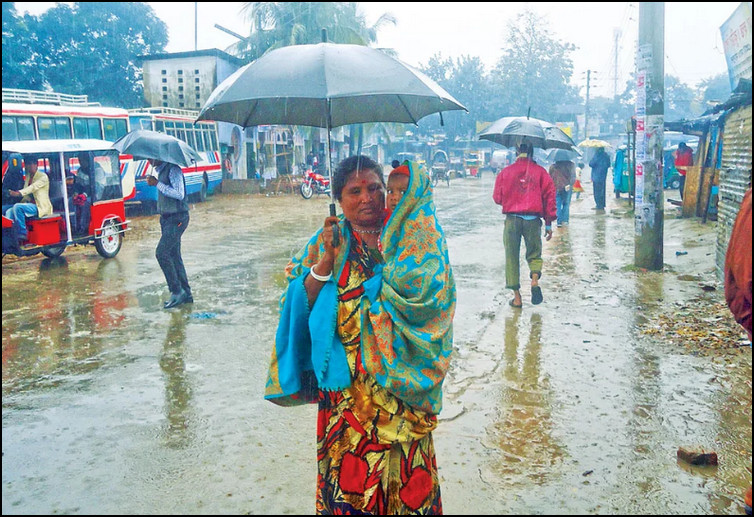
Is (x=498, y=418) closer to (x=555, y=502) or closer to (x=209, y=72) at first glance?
(x=555, y=502)

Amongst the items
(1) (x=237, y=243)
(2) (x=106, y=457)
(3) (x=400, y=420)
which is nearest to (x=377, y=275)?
→ (3) (x=400, y=420)

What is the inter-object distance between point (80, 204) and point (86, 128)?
23.6ft

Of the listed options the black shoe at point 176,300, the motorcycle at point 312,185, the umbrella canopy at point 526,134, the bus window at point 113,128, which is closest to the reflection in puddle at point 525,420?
the umbrella canopy at point 526,134

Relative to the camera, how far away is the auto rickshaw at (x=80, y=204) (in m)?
9.81

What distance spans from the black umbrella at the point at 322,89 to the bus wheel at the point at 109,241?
8.29 meters

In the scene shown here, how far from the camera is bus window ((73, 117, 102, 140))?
54.5ft

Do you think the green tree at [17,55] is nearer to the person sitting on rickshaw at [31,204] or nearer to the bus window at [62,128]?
the bus window at [62,128]

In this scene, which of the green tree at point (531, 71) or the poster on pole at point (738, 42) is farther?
the green tree at point (531, 71)

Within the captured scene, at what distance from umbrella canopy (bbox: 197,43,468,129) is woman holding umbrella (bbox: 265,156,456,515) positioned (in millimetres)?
544

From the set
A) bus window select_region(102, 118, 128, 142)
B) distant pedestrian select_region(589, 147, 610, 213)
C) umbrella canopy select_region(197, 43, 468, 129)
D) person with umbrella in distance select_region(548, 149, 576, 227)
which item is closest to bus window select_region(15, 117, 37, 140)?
bus window select_region(102, 118, 128, 142)

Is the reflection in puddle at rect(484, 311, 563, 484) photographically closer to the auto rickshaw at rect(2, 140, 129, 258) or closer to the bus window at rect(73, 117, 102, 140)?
the auto rickshaw at rect(2, 140, 129, 258)

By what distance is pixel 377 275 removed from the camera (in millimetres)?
2355

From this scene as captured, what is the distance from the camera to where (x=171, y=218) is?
7.09 meters

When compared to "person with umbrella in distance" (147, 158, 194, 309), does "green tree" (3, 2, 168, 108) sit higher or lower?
higher
